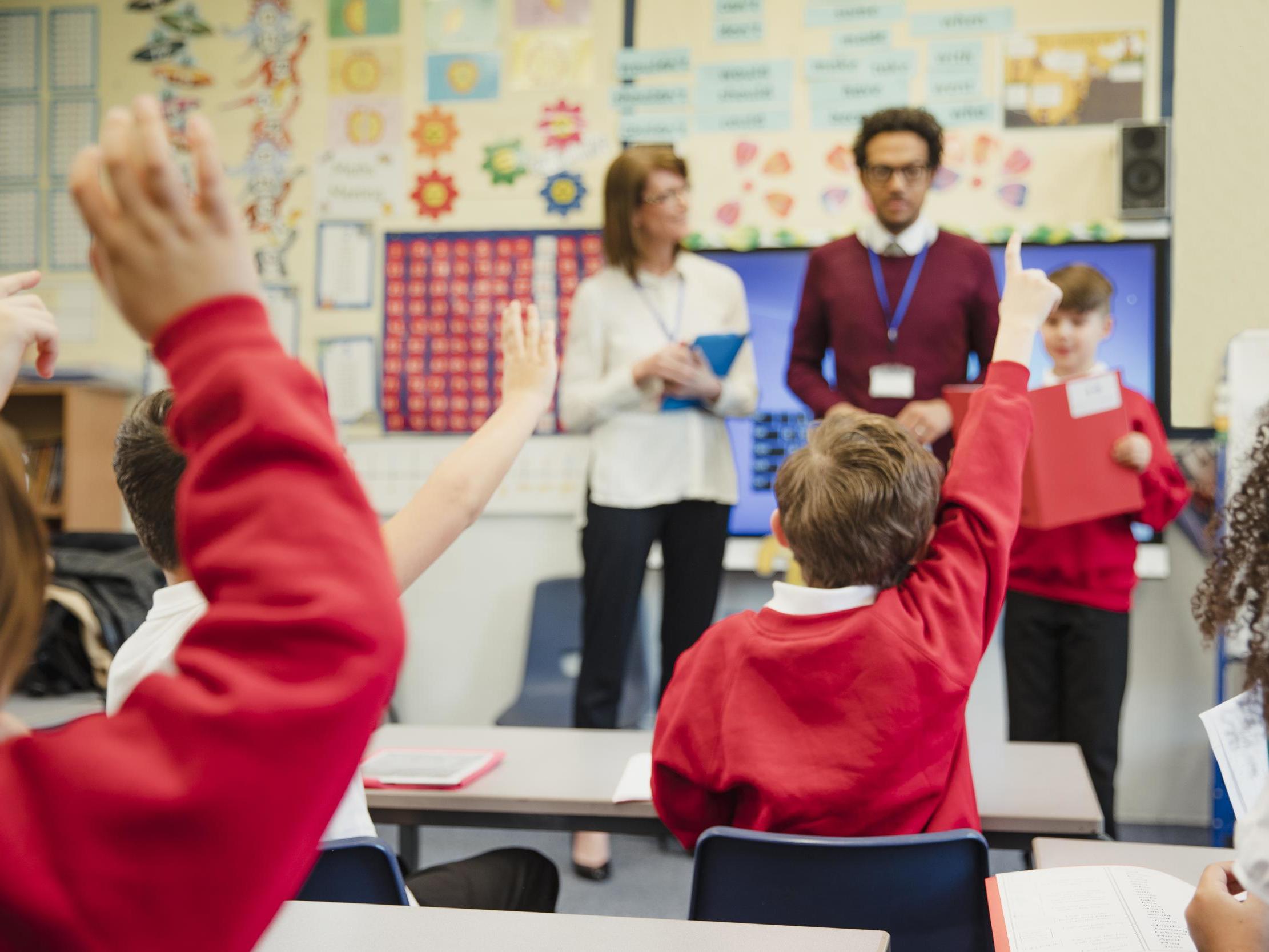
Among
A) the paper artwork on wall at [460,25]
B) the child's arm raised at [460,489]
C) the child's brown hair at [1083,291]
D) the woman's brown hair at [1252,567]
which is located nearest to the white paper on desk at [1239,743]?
the woman's brown hair at [1252,567]

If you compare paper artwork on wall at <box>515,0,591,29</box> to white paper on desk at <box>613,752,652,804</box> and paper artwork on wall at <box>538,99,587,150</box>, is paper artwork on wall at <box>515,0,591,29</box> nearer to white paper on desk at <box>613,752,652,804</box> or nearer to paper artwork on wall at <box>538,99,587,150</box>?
paper artwork on wall at <box>538,99,587,150</box>

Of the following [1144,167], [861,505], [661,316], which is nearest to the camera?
[861,505]

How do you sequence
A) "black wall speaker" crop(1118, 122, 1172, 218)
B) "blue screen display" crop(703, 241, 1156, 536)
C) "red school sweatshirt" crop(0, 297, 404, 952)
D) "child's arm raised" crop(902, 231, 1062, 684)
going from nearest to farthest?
"red school sweatshirt" crop(0, 297, 404, 952)
"child's arm raised" crop(902, 231, 1062, 684)
"black wall speaker" crop(1118, 122, 1172, 218)
"blue screen display" crop(703, 241, 1156, 536)

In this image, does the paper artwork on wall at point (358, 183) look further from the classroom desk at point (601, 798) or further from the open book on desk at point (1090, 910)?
the open book on desk at point (1090, 910)

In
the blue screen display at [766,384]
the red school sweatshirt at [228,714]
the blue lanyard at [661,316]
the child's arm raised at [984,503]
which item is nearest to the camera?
the red school sweatshirt at [228,714]

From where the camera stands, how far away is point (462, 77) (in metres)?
3.95

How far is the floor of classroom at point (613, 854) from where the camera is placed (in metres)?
2.78

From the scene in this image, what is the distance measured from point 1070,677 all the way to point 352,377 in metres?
2.66

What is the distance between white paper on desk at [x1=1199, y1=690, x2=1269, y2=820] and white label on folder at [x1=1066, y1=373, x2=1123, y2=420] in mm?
1488

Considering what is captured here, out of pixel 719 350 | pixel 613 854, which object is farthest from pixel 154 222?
pixel 613 854

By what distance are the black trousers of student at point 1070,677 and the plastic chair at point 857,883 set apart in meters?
1.63

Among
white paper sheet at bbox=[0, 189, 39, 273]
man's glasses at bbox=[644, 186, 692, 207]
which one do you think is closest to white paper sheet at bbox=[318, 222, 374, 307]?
white paper sheet at bbox=[0, 189, 39, 273]

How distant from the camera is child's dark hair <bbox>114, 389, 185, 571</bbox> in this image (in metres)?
1.29

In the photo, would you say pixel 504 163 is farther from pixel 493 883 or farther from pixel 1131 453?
pixel 493 883
